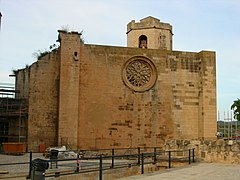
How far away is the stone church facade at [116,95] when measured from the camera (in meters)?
19.9

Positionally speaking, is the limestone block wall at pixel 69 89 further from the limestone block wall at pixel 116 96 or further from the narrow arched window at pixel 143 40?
the narrow arched window at pixel 143 40

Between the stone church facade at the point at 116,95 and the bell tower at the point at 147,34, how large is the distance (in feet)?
27.2

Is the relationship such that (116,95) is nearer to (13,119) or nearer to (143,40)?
(13,119)

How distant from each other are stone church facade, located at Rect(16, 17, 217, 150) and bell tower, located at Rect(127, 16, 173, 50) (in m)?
8.31

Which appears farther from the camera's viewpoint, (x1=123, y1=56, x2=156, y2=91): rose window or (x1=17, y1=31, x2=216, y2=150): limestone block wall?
(x1=123, y1=56, x2=156, y2=91): rose window

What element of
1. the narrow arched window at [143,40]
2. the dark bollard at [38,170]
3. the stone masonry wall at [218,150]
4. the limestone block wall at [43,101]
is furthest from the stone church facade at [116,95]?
the dark bollard at [38,170]

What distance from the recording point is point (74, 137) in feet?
64.3

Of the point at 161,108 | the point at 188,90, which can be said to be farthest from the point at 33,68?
the point at 188,90

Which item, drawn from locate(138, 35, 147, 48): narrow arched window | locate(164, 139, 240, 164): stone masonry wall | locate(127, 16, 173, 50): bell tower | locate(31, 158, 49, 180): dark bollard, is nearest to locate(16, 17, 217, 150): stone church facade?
locate(164, 139, 240, 164): stone masonry wall

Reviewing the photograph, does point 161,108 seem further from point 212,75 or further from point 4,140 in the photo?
point 4,140

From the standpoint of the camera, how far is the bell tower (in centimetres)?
3073

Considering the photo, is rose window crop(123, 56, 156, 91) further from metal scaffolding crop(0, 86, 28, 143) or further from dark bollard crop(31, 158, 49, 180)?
dark bollard crop(31, 158, 49, 180)

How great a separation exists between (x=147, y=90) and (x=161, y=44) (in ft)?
34.0

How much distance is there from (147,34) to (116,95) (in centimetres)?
1164
